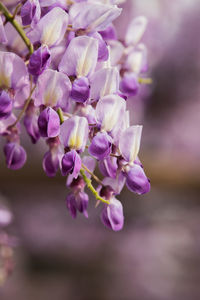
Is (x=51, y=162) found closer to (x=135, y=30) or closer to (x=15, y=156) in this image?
(x=15, y=156)

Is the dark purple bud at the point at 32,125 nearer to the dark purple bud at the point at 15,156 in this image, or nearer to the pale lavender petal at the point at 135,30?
the dark purple bud at the point at 15,156

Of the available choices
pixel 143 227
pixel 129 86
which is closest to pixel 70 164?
pixel 129 86

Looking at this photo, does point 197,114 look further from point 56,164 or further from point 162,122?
point 56,164

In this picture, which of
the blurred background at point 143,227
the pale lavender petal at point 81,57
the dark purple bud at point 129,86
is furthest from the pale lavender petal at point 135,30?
the blurred background at point 143,227

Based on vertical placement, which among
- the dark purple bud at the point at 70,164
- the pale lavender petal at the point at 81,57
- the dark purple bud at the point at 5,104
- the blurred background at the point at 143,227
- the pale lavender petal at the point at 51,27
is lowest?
the blurred background at the point at 143,227

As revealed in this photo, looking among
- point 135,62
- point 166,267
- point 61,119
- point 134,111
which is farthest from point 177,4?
point 61,119

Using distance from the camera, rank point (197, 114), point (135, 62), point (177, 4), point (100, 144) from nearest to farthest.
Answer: point (100, 144)
point (135, 62)
point (177, 4)
point (197, 114)

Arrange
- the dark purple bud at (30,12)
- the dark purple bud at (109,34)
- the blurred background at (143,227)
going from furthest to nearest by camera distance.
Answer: the blurred background at (143,227) → the dark purple bud at (109,34) → the dark purple bud at (30,12)
